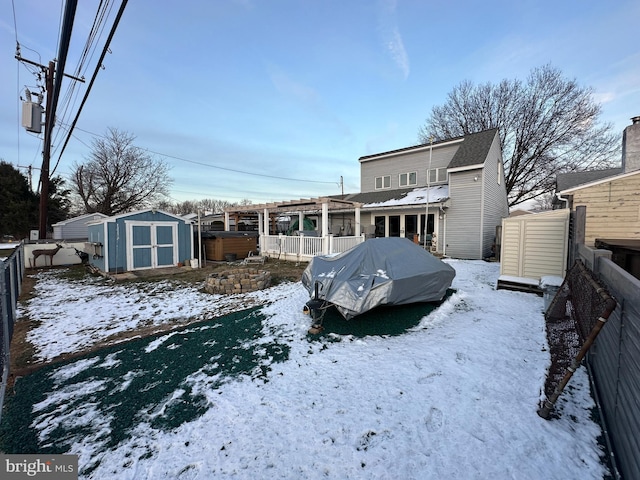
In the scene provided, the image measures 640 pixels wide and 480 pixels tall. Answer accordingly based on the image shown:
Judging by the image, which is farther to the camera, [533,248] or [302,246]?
[302,246]

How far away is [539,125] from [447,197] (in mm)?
11354

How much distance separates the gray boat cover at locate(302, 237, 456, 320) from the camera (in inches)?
176

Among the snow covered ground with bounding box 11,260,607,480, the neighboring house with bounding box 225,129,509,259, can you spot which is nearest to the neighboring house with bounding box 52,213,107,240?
the neighboring house with bounding box 225,129,509,259

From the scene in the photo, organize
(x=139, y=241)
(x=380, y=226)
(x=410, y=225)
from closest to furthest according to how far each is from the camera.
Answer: (x=139, y=241) < (x=410, y=225) < (x=380, y=226)

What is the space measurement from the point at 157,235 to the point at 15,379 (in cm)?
882

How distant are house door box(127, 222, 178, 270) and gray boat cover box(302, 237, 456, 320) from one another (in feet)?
28.8

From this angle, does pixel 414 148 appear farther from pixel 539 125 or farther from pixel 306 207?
pixel 539 125

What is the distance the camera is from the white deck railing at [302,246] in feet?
38.2

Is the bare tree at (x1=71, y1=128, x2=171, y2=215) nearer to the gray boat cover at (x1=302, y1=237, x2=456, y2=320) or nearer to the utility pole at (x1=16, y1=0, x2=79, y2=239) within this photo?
the utility pole at (x1=16, y1=0, x2=79, y2=239)

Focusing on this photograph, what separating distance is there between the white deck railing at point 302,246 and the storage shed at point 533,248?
20.0 feet

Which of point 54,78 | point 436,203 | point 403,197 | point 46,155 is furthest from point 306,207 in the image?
point 46,155

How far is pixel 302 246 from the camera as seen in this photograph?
12.5 meters

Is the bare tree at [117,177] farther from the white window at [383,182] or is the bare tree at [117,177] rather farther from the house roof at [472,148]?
the house roof at [472,148]

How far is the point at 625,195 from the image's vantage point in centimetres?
617
